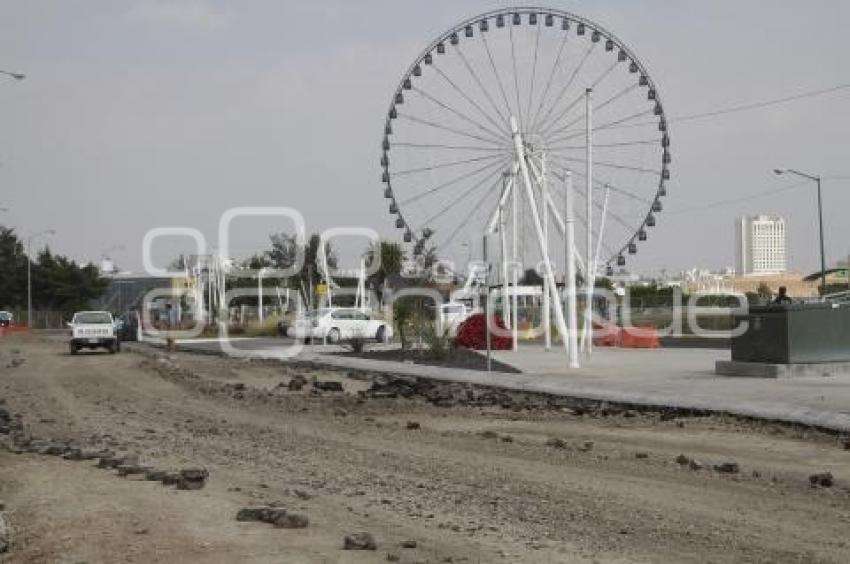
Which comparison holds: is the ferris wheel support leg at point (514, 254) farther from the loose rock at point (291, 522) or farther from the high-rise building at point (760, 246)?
the high-rise building at point (760, 246)

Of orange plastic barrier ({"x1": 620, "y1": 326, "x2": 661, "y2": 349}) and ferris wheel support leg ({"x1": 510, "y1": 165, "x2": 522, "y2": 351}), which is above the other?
ferris wheel support leg ({"x1": 510, "y1": 165, "x2": 522, "y2": 351})

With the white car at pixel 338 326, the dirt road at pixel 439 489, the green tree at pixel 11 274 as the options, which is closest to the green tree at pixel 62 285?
the green tree at pixel 11 274

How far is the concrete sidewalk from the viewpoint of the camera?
16484mm

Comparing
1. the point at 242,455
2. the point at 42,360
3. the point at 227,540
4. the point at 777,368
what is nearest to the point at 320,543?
the point at 227,540

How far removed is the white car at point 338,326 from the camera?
166ft

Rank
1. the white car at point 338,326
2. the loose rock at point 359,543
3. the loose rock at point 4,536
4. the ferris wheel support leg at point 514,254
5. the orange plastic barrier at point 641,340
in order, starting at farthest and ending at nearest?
the white car at point 338,326 < the orange plastic barrier at point 641,340 < the ferris wheel support leg at point 514,254 < the loose rock at point 4,536 < the loose rock at point 359,543

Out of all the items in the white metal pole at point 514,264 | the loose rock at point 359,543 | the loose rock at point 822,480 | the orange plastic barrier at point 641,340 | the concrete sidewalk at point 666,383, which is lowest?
the loose rock at point 822,480

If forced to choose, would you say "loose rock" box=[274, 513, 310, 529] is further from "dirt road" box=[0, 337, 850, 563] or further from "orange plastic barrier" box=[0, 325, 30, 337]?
"orange plastic barrier" box=[0, 325, 30, 337]

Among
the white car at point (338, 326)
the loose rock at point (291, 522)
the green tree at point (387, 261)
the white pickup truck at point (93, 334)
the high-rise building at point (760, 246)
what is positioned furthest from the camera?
the high-rise building at point (760, 246)

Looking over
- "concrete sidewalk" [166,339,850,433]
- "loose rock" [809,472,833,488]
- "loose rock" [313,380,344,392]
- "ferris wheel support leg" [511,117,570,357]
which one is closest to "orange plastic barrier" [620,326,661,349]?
"concrete sidewalk" [166,339,850,433]

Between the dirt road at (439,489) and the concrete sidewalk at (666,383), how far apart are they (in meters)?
0.81

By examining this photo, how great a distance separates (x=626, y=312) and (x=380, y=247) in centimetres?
4214

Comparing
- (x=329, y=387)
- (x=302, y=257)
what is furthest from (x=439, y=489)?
(x=302, y=257)

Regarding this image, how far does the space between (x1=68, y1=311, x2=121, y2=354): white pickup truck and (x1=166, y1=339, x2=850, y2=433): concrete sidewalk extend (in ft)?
43.3
